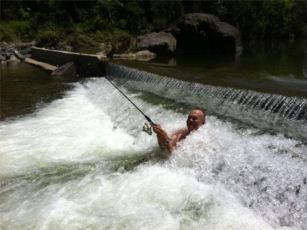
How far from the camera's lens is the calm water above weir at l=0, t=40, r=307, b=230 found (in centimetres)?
423

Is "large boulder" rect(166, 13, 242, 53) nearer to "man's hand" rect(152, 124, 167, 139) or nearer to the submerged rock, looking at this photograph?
the submerged rock

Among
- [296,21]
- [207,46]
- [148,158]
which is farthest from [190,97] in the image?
[296,21]

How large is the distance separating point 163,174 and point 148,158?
67 cm

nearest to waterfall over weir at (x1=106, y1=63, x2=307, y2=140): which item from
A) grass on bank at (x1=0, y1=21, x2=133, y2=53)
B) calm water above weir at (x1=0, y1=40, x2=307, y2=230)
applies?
calm water above weir at (x1=0, y1=40, x2=307, y2=230)

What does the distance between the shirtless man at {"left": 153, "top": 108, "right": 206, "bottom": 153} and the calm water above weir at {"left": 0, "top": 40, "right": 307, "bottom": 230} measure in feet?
0.32

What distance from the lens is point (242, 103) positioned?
327 inches

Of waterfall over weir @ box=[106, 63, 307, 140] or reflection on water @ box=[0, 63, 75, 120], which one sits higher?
waterfall over weir @ box=[106, 63, 307, 140]

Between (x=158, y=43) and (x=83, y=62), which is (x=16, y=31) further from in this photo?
(x=83, y=62)

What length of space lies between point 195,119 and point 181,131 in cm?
49

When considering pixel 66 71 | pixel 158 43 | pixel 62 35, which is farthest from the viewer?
pixel 62 35

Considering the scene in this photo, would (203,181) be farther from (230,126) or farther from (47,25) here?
(47,25)

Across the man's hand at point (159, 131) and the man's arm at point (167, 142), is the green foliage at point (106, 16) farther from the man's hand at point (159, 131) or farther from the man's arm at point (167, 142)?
the man's hand at point (159, 131)

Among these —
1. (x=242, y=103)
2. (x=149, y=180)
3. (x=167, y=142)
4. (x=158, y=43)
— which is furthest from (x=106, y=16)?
(x=149, y=180)

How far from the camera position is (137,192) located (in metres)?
4.81
